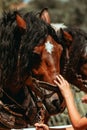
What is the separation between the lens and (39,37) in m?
4.64

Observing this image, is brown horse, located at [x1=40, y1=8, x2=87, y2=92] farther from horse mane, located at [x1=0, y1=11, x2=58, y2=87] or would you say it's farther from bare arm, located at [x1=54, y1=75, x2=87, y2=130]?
bare arm, located at [x1=54, y1=75, x2=87, y2=130]

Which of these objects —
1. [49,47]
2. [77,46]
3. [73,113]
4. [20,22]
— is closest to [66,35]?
[77,46]

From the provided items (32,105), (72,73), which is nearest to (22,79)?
(32,105)

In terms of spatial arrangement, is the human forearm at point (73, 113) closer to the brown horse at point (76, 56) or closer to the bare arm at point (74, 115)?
the bare arm at point (74, 115)

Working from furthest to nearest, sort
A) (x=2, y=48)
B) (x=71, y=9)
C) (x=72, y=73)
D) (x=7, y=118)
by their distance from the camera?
(x=71, y=9)
(x=72, y=73)
(x=7, y=118)
(x=2, y=48)

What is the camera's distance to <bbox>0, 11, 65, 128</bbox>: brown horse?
4551 mm

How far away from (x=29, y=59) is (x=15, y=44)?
186 millimetres

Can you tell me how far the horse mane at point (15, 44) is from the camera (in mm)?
4543

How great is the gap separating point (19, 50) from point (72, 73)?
60.4 inches

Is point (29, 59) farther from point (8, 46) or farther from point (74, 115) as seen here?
point (74, 115)

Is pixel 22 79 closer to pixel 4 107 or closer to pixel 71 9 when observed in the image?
pixel 4 107

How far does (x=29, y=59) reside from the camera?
4.60 m

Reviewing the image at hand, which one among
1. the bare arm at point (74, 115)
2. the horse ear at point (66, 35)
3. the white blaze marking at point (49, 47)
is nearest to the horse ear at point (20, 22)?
the white blaze marking at point (49, 47)

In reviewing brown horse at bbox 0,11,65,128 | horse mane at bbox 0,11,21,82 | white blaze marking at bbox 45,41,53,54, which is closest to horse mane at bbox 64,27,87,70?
brown horse at bbox 0,11,65,128
